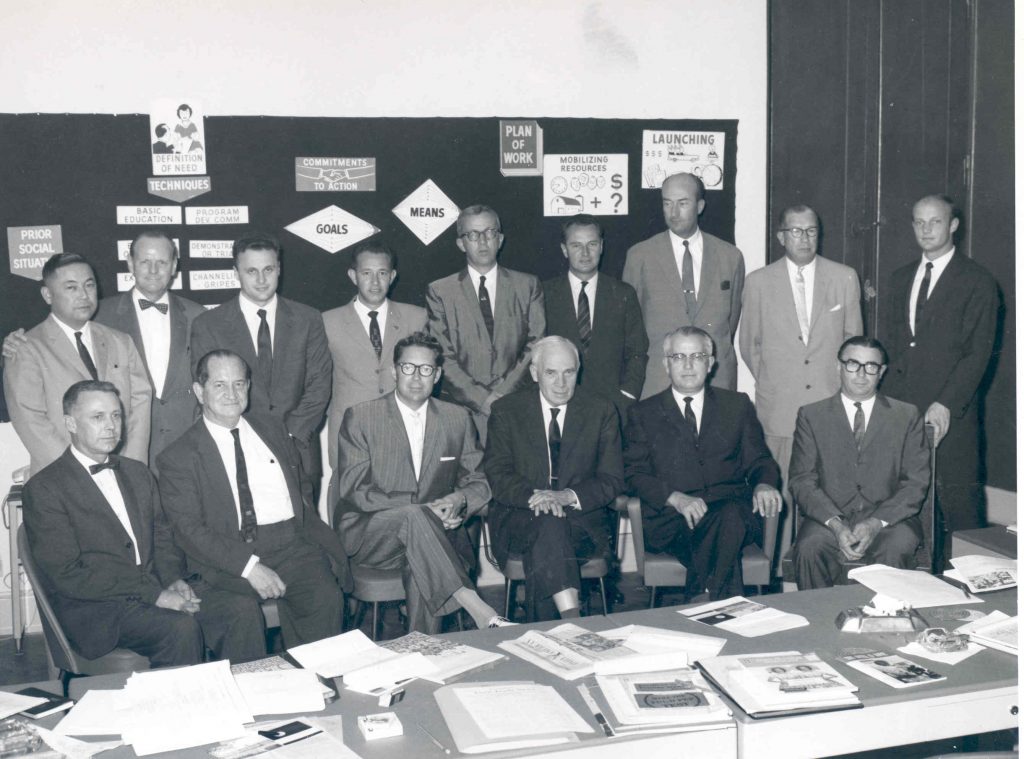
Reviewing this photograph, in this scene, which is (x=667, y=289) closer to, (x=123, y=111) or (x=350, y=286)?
(x=350, y=286)

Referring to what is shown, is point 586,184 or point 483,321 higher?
point 586,184

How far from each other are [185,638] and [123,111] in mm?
2751

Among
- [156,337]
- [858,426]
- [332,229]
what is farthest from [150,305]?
[858,426]

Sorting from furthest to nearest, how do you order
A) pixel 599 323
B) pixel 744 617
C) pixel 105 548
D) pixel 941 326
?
pixel 599 323 < pixel 941 326 < pixel 105 548 < pixel 744 617

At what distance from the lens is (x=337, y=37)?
5301mm

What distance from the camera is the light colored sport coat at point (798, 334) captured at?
508 cm

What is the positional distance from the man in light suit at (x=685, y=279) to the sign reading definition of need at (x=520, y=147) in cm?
73

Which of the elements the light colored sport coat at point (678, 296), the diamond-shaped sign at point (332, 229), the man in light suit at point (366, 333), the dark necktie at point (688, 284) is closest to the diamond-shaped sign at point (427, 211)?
the diamond-shaped sign at point (332, 229)

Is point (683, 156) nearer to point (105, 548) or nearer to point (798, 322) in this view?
point (798, 322)

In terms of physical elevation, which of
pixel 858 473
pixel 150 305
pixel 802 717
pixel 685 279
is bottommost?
pixel 802 717

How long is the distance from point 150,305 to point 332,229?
105 cm

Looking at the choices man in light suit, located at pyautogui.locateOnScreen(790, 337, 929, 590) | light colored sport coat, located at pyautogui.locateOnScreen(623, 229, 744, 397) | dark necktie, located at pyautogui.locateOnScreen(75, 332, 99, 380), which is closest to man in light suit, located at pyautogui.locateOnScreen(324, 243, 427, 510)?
Result: dark necktie, located at pyautogui.locateOnScreen(75, 332, 99, 380)

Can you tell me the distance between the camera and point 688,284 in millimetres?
5285

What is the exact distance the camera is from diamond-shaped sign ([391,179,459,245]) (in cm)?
547
